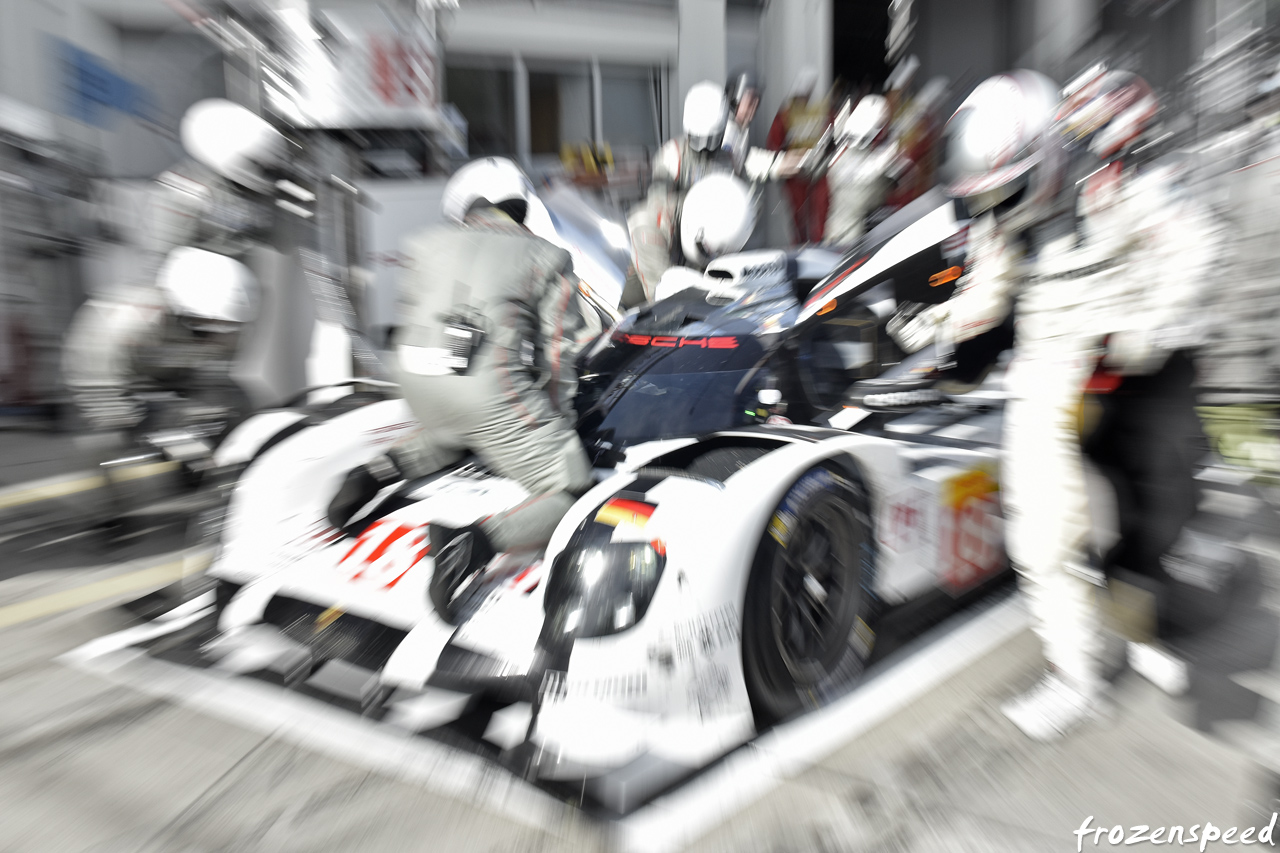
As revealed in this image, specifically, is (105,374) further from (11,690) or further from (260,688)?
(260,688)

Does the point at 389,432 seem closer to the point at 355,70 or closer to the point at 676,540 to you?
the point at 676,540

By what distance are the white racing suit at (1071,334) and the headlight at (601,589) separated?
1.12 meters

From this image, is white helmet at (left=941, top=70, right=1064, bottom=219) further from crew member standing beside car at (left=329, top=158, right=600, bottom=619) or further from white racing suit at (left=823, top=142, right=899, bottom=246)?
white racing suit at (left=823, top=142, right=899, bottom=246)

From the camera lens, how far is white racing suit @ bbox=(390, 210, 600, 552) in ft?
8.17

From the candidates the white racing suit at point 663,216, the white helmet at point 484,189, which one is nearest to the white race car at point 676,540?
the white racing suit at point 663,216

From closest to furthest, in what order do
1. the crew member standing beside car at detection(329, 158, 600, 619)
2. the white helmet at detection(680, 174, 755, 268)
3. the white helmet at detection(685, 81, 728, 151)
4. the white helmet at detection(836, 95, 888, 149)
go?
the crew member standing beside car at detection(329, 158, 600, 619) → the white helmet at detection(680, 174, 755, 268) → the white helmet at detection(685, 81, 728, 151) → the white helmet at detection(836, 95, 888, 149)

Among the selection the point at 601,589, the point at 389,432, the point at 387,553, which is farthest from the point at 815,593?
the point at 389,432

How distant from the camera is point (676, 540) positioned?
6.27 ft

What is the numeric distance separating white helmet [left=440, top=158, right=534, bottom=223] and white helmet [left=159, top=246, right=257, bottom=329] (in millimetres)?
1248

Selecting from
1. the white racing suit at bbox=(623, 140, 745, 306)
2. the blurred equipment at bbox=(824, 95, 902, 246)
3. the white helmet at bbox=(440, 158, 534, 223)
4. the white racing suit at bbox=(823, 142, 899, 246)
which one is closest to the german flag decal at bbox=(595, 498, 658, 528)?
the white helmet at bbox=(440, 158, 534, 223)

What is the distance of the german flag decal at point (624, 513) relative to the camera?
6.48 feet

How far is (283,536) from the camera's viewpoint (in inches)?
102

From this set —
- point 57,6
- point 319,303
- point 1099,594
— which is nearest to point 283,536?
point 319,303

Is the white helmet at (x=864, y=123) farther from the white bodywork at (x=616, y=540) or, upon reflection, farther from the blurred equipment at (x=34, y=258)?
the blurred equipment at (x=34, y=258)
